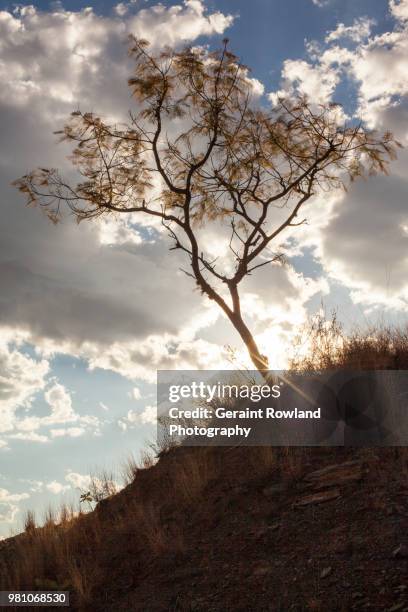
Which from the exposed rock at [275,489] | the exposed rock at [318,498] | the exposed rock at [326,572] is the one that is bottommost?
the exposed rock at [326,572]

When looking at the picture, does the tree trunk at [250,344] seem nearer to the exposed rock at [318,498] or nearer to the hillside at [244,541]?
the hillside at [244,541]

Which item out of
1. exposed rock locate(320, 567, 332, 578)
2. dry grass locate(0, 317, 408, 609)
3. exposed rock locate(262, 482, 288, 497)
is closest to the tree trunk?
dry grass locate(0, 317, 408, 609)

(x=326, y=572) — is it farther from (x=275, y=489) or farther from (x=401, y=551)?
(x=275, y=489)

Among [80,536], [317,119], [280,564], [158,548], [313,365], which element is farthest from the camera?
[317,119]

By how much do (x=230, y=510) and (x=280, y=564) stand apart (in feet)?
5.08

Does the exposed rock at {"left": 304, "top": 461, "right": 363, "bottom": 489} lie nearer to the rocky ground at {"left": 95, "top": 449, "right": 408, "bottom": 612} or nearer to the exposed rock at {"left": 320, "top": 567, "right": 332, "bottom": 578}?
the rocky ground at {"left": 95, "top": 449, "right": 408, "bottom": 612}

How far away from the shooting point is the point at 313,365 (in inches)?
387

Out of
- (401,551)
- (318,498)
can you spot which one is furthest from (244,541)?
(401,551)

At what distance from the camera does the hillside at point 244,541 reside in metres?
5.22

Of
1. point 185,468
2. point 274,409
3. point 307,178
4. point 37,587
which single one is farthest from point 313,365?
point 37,587

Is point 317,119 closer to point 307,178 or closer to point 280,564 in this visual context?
point 307,178

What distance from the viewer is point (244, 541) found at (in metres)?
6.34

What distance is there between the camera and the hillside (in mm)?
5219

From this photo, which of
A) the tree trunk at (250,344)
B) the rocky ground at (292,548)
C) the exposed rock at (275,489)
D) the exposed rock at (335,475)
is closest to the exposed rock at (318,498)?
the rocky ground at (292,548)
